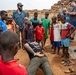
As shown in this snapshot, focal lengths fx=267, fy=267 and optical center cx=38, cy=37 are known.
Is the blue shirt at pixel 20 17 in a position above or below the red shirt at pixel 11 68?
below

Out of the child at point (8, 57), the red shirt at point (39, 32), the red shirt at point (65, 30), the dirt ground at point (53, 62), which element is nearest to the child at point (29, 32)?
the red shirt at point (39, 32)

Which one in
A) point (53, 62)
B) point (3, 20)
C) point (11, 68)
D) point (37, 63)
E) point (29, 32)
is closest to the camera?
point (11, 68)

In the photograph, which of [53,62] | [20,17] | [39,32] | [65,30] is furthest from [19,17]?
[53,62]

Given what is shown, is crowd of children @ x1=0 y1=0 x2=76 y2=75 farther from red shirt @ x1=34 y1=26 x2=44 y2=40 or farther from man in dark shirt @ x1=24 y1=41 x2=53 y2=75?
man in dark shirt @ x1=24 y1=41 x2=53 y2=75

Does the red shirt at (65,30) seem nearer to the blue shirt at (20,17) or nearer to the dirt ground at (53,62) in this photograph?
the dirt ground at (53,62)

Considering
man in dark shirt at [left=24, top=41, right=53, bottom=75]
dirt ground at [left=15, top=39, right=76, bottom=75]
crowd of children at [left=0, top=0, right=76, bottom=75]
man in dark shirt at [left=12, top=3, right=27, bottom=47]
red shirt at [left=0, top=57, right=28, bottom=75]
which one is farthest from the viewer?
man in dark shirt at [left=12, top=3, right=27, bottom=47]

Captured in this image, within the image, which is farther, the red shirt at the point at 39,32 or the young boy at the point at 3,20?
the red shirt at the point at 39,32

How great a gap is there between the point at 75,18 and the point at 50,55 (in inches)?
64.0

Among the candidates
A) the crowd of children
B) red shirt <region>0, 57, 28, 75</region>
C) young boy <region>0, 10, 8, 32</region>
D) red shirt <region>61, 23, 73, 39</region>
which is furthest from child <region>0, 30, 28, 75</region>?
red shirt <region>61, 23, 73, 39</region>

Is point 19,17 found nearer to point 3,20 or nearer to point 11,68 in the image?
→ point 3,20

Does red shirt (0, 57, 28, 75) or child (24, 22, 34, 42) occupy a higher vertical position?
red shirt (0, 57, 28, 75)

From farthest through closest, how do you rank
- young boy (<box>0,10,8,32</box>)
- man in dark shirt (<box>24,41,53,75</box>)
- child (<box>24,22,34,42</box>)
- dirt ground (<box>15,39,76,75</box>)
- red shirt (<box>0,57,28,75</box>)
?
child (<box>24,22,34,42</box>)
dirt ground (<box>15,39,76,75</box>)
young boy (<box>0,10,8,32</box>)
man in dark shirt (<box>24,41,53,75</box>)
red shirt (<box>0,57,28,75</box>)

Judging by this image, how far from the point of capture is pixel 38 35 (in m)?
9.32

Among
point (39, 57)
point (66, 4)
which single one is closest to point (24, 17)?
point (39, 57)
